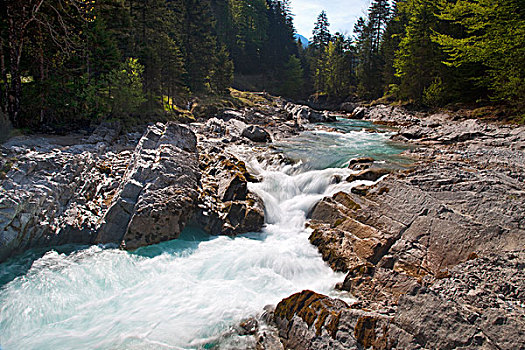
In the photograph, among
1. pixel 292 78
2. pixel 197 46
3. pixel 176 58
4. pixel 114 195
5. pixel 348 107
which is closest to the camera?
pixel 114 195

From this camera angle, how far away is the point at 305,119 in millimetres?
36562

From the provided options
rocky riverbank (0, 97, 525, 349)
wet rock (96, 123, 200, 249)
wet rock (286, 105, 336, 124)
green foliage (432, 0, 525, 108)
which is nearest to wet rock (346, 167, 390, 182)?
rocky riverbank (0, 97, 525, 349)

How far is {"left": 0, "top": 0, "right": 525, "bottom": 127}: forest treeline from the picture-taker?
14.9 meters

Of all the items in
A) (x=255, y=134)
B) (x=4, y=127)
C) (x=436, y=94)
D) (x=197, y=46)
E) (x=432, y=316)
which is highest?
(x=197, y=46)

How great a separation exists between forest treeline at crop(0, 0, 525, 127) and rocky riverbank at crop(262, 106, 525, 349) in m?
14.8

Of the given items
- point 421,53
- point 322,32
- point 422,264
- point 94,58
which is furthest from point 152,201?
point 322,32

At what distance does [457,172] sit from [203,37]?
41730mm

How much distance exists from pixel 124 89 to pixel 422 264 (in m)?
19.3

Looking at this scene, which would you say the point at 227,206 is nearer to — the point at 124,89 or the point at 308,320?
the point at 308,320

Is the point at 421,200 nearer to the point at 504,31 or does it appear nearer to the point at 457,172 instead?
the point at 457,172

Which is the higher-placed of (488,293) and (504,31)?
(504,31)

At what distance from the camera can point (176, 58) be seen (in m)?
29.4

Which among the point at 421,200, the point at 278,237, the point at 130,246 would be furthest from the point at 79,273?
the point at 421,200

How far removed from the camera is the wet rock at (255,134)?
22625mm
